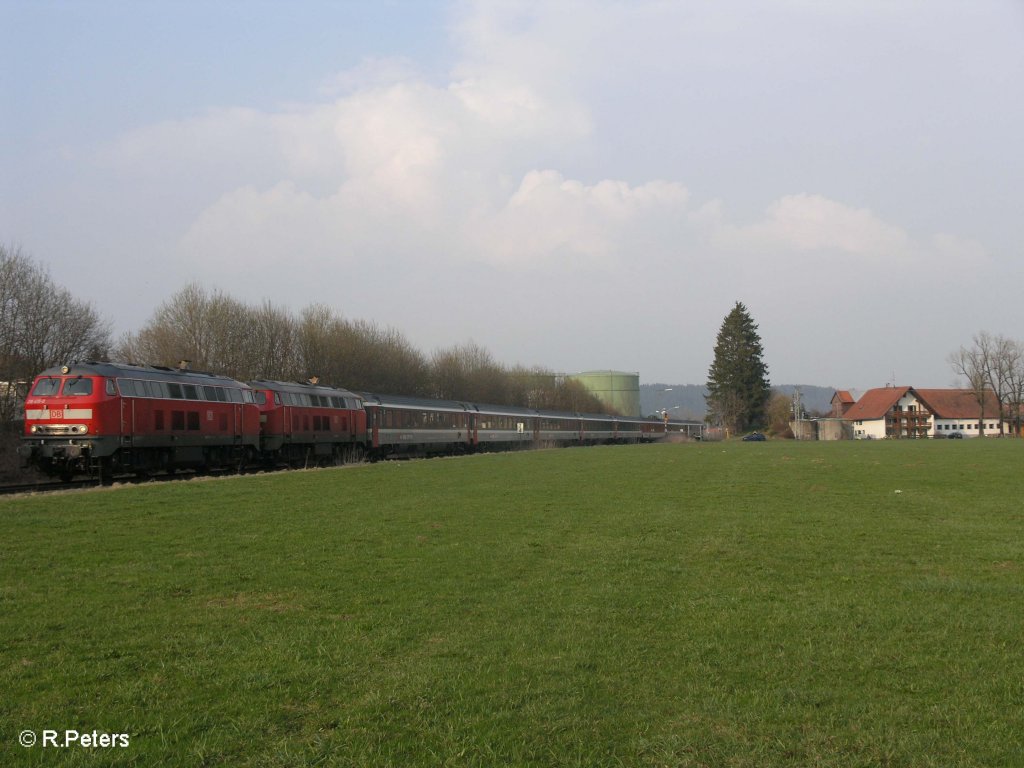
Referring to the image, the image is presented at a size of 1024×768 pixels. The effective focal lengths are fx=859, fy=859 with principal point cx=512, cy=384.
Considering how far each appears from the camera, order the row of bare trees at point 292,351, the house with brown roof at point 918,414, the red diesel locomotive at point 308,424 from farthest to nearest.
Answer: the house with brown roof at point 918,414 < the row of bare trees at point 292,351 < the red diesel locomotive at point 308,424

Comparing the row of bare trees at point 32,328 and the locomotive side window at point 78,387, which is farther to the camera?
the row of bare trees at point 32,328

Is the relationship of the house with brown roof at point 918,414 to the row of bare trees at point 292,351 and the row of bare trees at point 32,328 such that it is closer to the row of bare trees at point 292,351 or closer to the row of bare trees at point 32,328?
the row of bare trees at point 292,351

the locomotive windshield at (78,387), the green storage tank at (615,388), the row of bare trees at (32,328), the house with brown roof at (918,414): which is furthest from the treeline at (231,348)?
the house with brown roof at (918,414)

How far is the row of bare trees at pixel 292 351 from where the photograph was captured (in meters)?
58.6

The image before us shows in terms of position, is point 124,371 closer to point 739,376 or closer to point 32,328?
point 32,328

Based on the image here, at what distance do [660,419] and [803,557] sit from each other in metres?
97.9

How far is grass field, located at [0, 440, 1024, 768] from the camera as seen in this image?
18.7 ft

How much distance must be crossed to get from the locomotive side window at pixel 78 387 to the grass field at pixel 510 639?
9419 mm

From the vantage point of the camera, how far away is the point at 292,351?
6862 cm

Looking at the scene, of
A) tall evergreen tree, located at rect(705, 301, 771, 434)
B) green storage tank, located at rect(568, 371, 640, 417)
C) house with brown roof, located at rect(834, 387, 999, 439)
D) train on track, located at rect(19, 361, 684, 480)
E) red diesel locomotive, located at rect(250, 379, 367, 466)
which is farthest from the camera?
green storage tank, located at rect(568, 371, 640, 417)

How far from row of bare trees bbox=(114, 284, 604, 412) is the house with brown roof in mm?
71637

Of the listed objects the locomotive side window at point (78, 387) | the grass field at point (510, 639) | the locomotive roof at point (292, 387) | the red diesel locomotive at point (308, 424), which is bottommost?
the grass field at point (510, 639)

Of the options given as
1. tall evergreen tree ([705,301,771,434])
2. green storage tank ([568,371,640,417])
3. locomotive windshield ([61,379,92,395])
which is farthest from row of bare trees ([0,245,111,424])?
green storage tank ([568,371,640,417])

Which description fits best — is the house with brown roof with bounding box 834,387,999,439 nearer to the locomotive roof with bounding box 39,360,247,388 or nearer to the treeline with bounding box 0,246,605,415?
the treeline with bounding box 0,246,605,415
